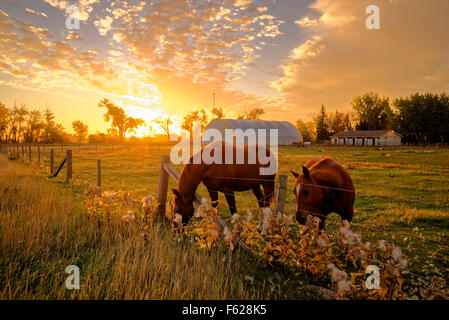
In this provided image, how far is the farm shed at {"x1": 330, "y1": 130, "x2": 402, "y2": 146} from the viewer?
59.3 meters

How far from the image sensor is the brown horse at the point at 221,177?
504cm

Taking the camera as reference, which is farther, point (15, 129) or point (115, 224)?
point (15, 129)

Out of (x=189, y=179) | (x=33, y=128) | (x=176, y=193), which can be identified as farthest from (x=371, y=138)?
(x=33, y=128)

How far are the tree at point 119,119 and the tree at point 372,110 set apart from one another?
79174 millimetres

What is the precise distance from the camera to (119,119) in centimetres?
7550

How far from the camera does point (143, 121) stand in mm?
80875

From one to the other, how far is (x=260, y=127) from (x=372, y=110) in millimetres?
53048

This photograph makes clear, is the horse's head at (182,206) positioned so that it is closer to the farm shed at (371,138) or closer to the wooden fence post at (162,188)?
the wooden fence post at (162,188)

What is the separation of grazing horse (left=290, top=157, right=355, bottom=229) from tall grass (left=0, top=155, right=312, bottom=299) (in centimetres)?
157

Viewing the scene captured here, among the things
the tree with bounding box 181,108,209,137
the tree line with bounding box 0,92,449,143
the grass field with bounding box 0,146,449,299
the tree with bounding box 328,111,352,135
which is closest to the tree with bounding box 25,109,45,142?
the tree line with bounding box 0,92,449,143
